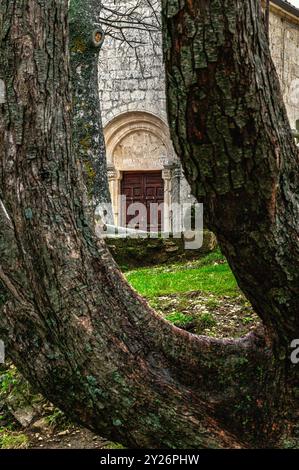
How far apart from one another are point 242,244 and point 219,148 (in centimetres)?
41

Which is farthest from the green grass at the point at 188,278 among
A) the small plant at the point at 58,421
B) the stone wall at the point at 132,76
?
the stone wall at the point at 132,76

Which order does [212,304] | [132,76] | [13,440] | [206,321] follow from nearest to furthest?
[13,440], [206,321], [212,304], [132,76]

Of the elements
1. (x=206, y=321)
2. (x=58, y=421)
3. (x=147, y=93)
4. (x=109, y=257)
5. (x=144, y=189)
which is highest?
(x=147, y=93)

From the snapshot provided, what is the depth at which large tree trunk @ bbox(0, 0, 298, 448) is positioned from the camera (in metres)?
2.04

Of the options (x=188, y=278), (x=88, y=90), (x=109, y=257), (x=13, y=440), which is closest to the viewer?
(x=109, y=257)

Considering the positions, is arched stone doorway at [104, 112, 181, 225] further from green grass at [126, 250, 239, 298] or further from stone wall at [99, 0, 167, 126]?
green grass at [126, 250, 239, 298]

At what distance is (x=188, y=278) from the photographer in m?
6.50

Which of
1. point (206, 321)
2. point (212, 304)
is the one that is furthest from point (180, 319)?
point (212, 304)

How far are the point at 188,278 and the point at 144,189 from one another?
9866mm

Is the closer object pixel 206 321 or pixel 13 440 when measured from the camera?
pixel 13 440

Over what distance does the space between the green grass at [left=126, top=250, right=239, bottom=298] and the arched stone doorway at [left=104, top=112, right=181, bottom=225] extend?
7.65 meters

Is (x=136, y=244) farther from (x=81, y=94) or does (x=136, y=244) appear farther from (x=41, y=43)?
(x=41, y=43)

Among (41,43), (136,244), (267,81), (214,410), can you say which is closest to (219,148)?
(267,81)

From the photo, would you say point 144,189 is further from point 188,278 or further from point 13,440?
point 13,440
